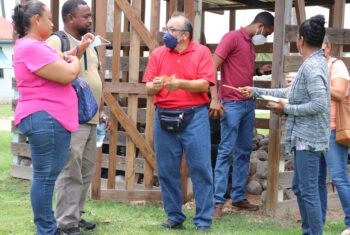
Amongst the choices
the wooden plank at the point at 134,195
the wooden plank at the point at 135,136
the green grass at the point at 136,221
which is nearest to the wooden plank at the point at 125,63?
the wooden plank at the point at 135,136

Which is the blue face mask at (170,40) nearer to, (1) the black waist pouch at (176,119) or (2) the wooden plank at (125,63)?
(1) the black waist pouch at (176,119)

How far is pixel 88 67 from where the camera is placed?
5.01m

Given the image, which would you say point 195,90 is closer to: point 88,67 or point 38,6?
point 88,67

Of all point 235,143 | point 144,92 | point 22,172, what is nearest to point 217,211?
point 235,143

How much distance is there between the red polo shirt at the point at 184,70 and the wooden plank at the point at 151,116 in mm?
1287

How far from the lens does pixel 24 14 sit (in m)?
4.31

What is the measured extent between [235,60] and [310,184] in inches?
87.0

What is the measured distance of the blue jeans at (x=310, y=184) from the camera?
4469mm

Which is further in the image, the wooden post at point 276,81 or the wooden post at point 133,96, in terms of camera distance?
the wooden post at point 133,96

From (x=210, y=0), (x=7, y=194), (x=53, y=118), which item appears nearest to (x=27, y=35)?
(x=53, y=118)

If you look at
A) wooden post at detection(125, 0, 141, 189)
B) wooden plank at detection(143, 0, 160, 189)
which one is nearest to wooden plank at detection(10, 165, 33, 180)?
wooden post at detection(125, 0, 141, 189)

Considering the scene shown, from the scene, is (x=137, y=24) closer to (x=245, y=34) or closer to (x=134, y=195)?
(x=245, y=34)

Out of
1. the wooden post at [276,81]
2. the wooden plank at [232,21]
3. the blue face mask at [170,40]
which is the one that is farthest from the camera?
the wooden plank at [232,21]

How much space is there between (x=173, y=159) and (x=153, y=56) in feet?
3.22
